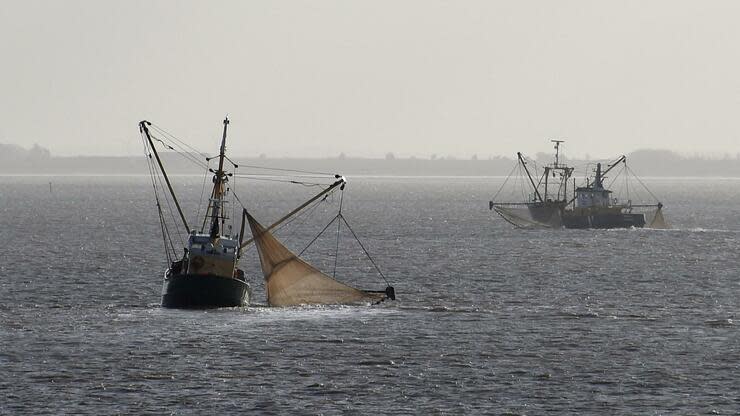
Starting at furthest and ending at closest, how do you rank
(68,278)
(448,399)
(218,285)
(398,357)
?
(68,278) → (218,285) → (398,357) → (448,399)

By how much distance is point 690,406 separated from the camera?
58406mm

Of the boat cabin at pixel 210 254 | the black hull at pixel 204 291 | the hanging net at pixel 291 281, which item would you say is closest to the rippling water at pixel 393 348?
the black hull at pixel 204 291

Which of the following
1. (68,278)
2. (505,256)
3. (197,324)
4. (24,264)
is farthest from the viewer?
(505,256)

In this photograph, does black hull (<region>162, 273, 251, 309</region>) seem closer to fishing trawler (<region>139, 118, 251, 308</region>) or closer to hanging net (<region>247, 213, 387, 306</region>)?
fishing trawler (<region>139, 118, 251, 308</region>)

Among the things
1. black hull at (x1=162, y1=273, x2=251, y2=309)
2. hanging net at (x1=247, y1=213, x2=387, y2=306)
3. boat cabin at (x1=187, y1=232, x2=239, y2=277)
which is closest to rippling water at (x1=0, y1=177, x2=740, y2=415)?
black hull at (x1=162, y1=273, x2=251, y2=309)

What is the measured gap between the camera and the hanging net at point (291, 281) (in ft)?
291

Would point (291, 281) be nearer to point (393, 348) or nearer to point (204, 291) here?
point (204, 291)

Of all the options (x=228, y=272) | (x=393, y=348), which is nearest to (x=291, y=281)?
(x=228, y=272)

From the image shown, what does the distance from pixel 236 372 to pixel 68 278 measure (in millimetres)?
55505

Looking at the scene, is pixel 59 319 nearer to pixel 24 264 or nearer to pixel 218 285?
pixel 218 285

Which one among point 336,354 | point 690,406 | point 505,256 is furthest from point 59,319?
point 505,256

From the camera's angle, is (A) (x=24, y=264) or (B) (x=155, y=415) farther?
(A) (x=24, y=264)

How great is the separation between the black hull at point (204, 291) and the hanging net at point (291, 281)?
106 inches

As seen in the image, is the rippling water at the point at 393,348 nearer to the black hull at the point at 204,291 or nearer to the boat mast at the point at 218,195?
the black hull at the point at 204,291
